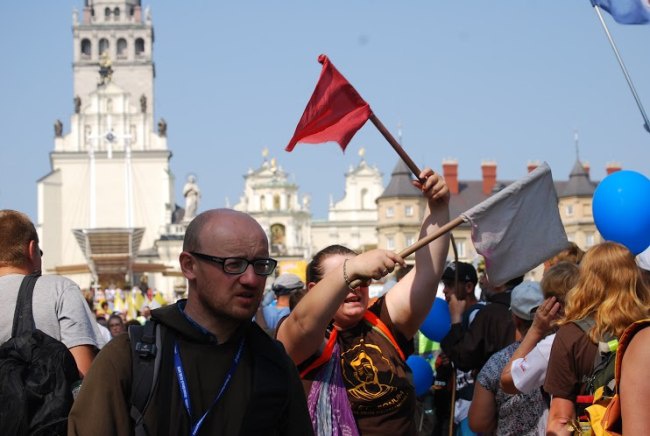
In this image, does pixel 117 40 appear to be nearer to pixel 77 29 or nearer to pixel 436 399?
pixel 77 29

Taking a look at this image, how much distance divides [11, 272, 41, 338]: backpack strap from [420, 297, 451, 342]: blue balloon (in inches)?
136

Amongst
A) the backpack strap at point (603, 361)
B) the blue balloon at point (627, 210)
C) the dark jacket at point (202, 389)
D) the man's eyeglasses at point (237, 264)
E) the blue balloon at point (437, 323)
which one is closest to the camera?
the dark jacket at point (202, 389)

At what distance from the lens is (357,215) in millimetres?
101375

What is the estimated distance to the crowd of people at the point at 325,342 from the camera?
3.34m

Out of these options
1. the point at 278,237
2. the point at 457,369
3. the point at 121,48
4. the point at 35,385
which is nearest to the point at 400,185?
the point at 278,237

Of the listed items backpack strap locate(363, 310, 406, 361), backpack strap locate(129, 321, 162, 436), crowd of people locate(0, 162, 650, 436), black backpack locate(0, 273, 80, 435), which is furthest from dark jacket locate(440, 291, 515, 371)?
backpack strap locate(129, 321, 162, 436)

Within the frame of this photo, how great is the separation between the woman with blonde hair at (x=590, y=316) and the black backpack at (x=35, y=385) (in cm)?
180

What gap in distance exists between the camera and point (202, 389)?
11.0ft

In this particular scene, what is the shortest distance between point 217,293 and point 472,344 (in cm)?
362

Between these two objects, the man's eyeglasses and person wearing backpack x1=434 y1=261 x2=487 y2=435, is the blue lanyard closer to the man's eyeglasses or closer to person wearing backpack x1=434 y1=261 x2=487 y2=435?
the man's eyeglasses

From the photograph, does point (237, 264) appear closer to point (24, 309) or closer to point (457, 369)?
point (24, 309)

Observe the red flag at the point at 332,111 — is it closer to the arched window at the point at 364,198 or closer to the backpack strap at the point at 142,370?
the backpack strap at the point at 142,370

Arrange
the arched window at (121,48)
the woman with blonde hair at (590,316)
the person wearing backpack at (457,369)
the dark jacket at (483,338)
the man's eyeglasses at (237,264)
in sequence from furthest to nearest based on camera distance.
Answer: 1. the arched window at (121,48)
2. the person wearing backpack at (457,369)
3. the dark jacket at (483,338)
4. the woman with blonde hair at (590,316)
5. the man's eyeglasses at (237,264)

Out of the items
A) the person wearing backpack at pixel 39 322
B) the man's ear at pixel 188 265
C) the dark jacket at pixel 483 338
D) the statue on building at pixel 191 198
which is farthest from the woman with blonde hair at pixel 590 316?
the statue on building at pixel 191 198
